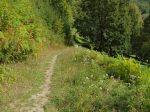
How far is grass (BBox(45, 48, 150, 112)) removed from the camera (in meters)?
12.3

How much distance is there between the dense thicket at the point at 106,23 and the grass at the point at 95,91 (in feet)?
106

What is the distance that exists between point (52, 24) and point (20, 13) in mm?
18568

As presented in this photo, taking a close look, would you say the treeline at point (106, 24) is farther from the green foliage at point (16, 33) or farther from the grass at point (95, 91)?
the grass at point (95, 91)

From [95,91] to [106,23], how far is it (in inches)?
1546

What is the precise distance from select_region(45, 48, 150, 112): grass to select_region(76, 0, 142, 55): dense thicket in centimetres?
3226

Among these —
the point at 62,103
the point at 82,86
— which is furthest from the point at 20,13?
the point at 62,103

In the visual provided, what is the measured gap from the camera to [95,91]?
1416 centimetres

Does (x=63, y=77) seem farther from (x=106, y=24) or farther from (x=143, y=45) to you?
(x=143, y=45)

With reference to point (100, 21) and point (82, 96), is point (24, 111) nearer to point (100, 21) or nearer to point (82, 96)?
point (82, 96)

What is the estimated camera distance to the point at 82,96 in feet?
43.8

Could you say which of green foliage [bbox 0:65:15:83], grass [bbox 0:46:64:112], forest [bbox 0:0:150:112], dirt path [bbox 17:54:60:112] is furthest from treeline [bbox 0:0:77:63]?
dirt path [bbox 17:54:60:112]

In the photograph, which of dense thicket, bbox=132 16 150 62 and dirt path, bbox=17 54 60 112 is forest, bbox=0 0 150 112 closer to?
dirt path, bbox=17 54 60 112

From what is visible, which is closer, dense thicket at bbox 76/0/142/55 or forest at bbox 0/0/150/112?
forest at bbox 0/0/150/112

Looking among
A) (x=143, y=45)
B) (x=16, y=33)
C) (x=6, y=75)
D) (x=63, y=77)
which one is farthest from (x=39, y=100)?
(x=143, y=45)
